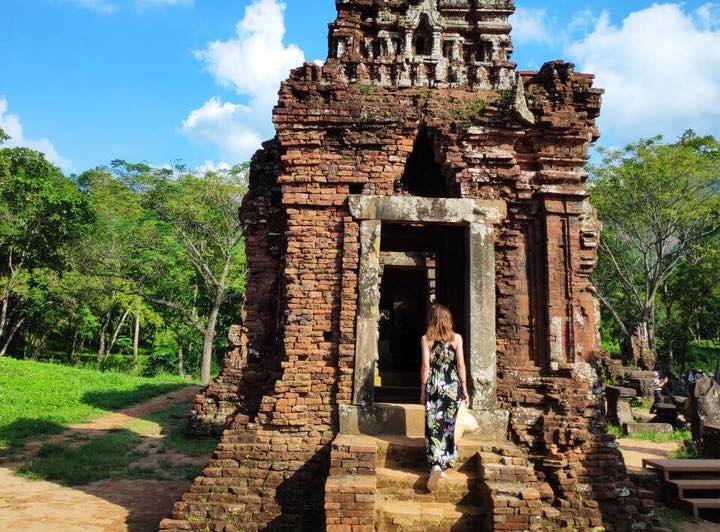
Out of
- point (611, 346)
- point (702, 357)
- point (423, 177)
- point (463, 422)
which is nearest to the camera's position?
point (463, 422)

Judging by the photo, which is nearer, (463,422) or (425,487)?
(425,487)

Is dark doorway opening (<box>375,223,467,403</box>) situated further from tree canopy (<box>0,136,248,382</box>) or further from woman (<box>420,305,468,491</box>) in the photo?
tree canopy (<box>0,136,248,382</box>)

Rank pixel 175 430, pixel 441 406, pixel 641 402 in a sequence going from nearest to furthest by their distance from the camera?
pixel 441 406 → pixel 175 430 → pixel 641 402

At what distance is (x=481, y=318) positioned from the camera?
6648mm

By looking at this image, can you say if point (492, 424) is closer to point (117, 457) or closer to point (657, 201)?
point (117, 457)

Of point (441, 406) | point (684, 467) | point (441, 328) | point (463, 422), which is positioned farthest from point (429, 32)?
point (684, 467)

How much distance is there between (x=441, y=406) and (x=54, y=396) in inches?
552

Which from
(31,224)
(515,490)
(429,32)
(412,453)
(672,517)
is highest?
(31,224)

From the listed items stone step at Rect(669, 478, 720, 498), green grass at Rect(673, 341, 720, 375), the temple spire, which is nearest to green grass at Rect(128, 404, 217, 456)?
the temple spire

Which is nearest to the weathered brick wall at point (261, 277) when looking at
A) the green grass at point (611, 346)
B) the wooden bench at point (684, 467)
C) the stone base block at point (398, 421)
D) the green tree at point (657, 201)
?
the stone base block at point (398, 421)

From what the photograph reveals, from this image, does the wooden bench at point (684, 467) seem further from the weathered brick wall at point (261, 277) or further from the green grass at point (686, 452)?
the weathered brick wall at point (261, 277)

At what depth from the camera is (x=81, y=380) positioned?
18.7 metres

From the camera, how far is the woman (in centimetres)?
537

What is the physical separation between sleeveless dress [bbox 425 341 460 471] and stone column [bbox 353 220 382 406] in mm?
979
